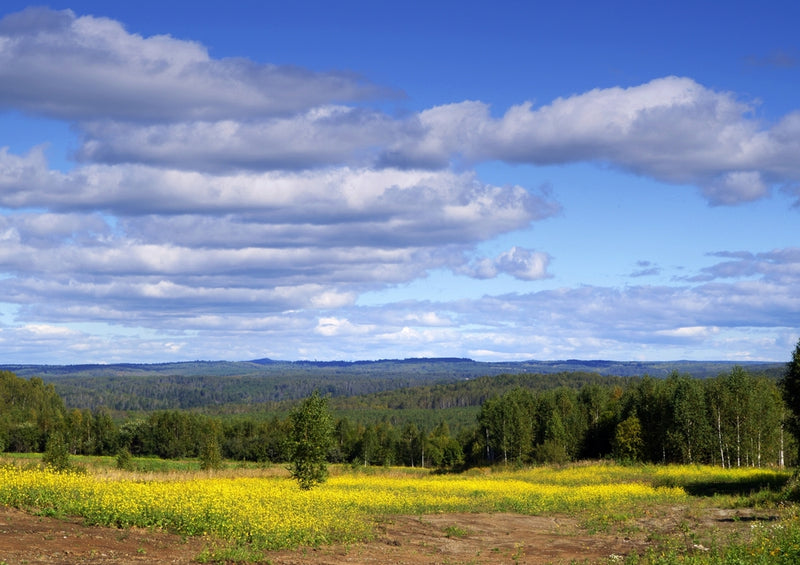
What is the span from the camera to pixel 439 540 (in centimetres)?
2938

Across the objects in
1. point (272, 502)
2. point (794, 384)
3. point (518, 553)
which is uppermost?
point (794, 384)

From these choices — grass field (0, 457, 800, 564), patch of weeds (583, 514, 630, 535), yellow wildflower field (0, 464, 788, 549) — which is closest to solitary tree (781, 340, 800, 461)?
grass field (0, 457, 800, 564)

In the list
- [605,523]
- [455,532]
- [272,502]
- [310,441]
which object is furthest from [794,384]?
[272,502]

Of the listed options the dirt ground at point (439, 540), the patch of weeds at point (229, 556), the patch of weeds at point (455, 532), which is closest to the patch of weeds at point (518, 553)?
the dirt ground at point (439, 540)

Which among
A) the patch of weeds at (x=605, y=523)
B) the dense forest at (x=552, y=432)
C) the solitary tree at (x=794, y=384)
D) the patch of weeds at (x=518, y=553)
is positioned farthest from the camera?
the dense forest at (x=552, y=432)

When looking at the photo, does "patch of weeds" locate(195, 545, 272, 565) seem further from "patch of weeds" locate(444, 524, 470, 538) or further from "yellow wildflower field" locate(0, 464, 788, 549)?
"patch of weeds" locate(444, 524, 470, 538)

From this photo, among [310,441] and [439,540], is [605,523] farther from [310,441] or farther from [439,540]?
[310,441]

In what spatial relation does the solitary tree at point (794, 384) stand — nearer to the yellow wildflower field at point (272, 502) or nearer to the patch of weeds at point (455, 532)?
the yellow wildflower field at point (272, 502)

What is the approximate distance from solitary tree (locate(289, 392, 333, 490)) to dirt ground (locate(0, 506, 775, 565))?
42.4ft

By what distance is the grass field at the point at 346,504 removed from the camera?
23.9 meters

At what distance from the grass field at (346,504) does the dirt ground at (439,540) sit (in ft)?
2.98

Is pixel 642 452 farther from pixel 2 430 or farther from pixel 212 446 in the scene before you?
pixel 2 430

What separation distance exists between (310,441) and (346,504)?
11518 millimetres

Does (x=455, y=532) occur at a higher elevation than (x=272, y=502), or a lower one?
lower
